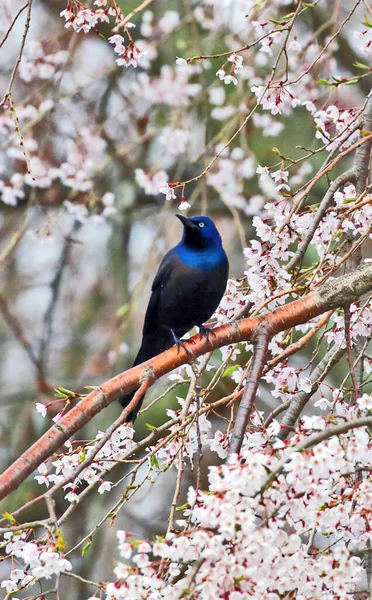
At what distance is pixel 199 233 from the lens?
3311 mm

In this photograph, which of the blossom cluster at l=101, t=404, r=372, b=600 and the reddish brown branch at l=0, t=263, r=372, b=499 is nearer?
the blossom cluster at l=101, t=404, r=372, b=600

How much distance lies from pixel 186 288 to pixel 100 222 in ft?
9.58

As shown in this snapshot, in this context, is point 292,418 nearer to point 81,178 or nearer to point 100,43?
point 81,178

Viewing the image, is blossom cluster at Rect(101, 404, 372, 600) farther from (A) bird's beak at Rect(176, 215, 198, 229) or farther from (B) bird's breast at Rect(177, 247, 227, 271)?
(A) bird's beak at Rect(176, 215, 198, 229)

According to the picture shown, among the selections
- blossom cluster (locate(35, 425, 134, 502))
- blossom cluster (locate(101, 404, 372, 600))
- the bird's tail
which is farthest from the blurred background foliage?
blossom cluster (locate(101, 404, 372, 600))

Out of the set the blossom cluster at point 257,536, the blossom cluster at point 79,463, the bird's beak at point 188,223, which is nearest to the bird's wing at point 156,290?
the bird's beak at point 188,223

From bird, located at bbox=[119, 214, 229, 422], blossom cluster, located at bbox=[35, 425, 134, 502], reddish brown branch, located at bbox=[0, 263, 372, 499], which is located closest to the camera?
reddish brown branch, located at bbox=[0, 263, 372, 499]

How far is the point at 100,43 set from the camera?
6793 millimetres

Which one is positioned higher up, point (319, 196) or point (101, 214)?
point (319, 196)

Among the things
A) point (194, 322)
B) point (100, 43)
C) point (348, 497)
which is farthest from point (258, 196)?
point (348, 497)

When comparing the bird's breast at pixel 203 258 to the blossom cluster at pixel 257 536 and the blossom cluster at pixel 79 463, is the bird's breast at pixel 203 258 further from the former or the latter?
the blossom cluster at pixel 257 536

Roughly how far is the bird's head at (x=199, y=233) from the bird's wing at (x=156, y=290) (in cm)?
9

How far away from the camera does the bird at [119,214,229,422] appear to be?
123 inches

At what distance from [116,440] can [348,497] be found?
97 centimetres
